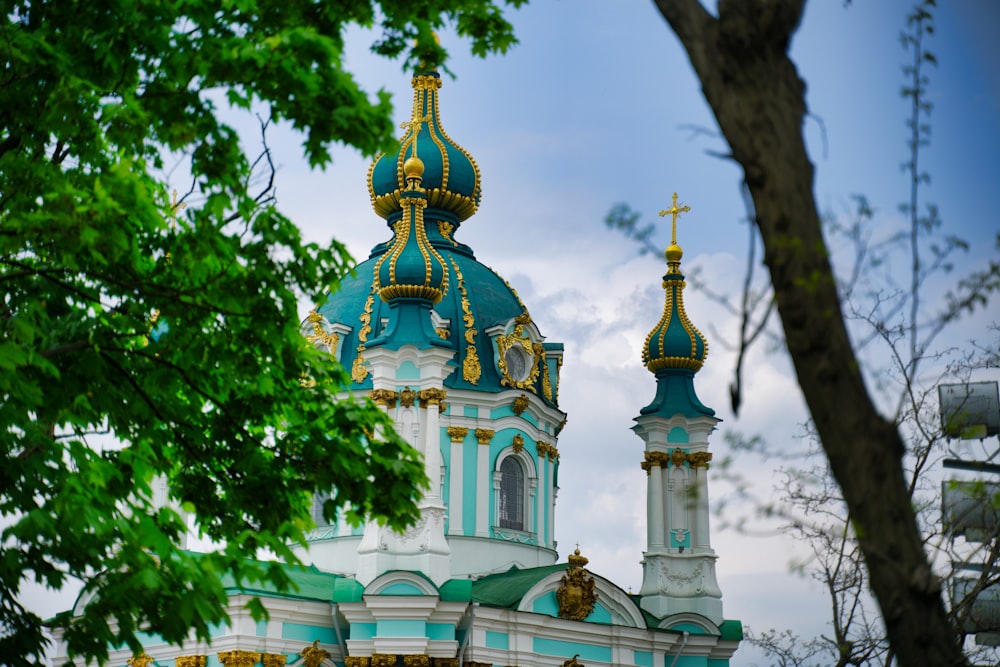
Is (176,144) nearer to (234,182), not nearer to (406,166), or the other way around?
(234,182)

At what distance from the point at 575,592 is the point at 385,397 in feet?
16.3

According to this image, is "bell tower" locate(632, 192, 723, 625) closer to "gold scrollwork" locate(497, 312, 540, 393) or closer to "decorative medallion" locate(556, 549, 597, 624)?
"gold scrollwork" locate(497, 312, 540, 393)

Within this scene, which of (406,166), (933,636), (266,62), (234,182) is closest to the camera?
(933,636)

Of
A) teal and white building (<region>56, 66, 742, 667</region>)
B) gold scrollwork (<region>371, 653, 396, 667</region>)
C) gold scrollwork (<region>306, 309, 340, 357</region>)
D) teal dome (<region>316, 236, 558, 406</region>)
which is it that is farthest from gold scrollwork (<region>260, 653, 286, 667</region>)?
gold scrollwork (<region>306, 309, 340, 357</region>)

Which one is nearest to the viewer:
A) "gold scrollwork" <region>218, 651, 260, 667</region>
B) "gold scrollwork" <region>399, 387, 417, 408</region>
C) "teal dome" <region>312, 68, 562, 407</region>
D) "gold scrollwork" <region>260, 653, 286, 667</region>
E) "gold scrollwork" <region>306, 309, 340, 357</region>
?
"gold scrollwork" <region>218, 651, 260, 667</region>

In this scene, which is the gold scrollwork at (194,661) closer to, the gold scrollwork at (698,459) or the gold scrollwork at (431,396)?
the gold scrollwork at (431,396)

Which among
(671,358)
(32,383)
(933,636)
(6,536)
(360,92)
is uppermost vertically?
(671,358)

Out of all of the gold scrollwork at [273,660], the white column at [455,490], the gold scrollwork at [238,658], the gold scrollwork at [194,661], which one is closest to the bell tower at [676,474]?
the white column at [455,490]

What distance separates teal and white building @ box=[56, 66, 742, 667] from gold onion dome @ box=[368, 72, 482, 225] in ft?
0.14

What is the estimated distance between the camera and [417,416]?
24375 mm

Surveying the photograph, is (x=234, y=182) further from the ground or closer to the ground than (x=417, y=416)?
closer to the ground

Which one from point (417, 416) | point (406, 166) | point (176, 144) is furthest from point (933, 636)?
point (406, 166)

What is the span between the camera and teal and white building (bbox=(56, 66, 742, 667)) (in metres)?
23.4

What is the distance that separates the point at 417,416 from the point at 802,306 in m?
18.9
